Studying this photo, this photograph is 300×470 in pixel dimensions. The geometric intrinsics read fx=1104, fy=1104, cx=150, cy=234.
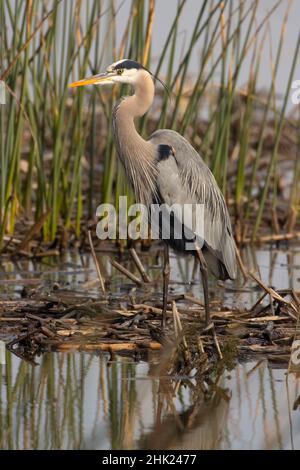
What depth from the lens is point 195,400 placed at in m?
5.07

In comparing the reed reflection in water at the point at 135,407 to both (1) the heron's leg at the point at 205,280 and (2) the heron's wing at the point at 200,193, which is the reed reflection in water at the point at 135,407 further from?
(2) the heron's wing at the point at 200,193

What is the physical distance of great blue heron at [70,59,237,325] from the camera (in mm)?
6523

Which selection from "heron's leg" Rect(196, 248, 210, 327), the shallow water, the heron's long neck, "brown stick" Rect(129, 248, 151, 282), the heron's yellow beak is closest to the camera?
the shallow water

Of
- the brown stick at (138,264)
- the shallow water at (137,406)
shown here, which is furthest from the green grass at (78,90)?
the shallow water at (137,406)

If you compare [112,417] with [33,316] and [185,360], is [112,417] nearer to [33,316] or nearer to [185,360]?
[185,360]

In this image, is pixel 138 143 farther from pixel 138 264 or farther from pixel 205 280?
pixel 138 264

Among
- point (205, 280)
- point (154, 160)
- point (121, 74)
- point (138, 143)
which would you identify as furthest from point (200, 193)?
point (121, 74)

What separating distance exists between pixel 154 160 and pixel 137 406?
205 centimetres

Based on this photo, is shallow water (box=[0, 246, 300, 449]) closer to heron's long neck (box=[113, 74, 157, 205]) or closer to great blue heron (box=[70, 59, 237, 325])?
great blue heron (box=[70, 59, 237, 325])

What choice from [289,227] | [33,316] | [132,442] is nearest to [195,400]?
[132,442]

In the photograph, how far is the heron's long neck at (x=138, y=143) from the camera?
6.56 meters

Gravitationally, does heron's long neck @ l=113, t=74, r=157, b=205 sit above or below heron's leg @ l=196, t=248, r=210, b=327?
above

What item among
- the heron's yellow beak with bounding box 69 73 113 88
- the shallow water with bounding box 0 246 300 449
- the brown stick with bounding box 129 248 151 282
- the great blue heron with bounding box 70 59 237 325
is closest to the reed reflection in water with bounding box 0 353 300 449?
the shallow water with bounding box 0 246 300 449

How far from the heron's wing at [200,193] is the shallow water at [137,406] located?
1.12 meters
